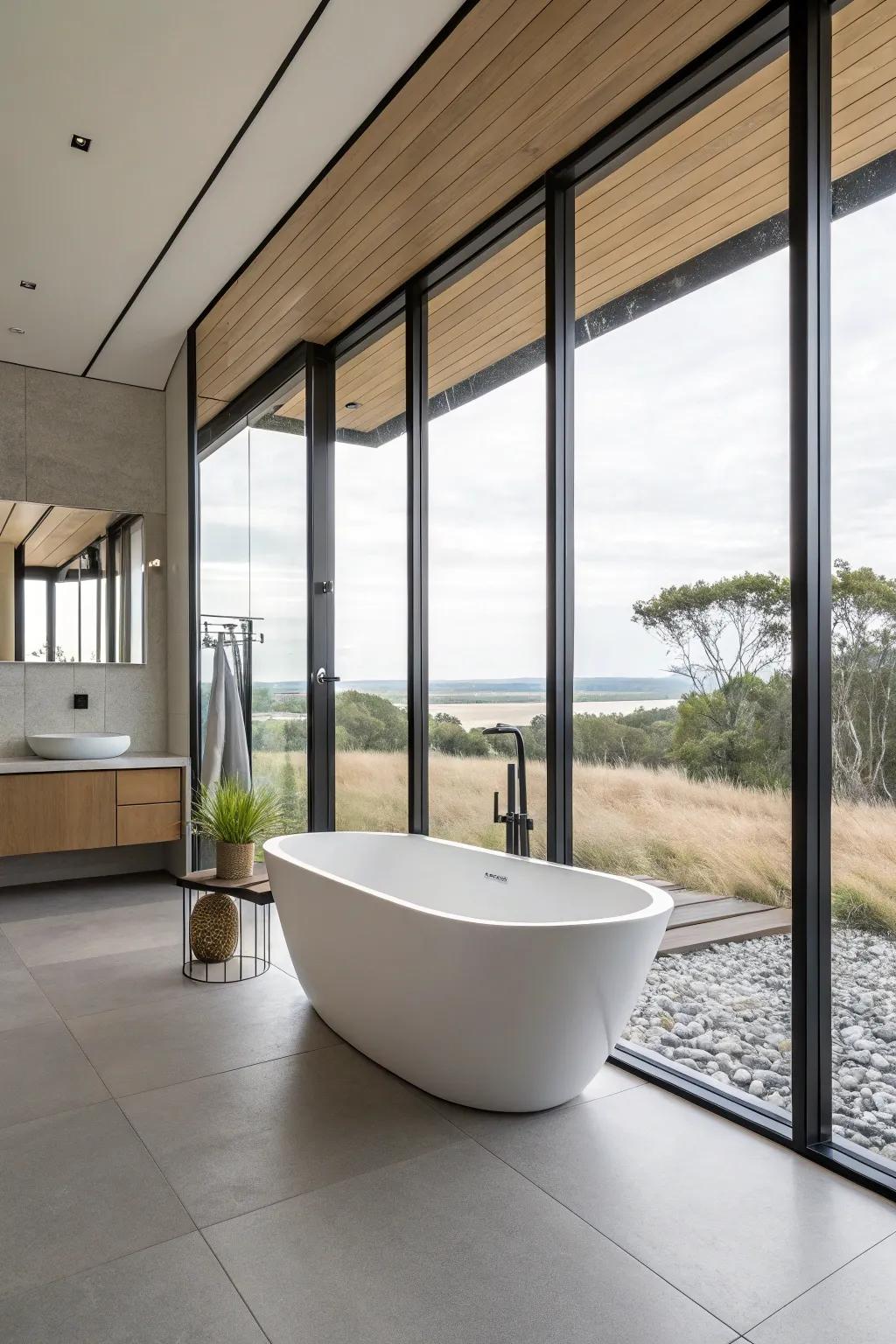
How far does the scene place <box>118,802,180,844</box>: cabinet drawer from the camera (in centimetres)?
466

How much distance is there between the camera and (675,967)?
8.00ft

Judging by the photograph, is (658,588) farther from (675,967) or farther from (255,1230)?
(255,1230)

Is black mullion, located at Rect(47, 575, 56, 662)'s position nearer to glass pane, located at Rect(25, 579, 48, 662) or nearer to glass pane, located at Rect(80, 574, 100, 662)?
glass pane, located at Rect(25, 579, 48, 662)

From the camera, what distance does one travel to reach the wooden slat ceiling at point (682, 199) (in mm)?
2047

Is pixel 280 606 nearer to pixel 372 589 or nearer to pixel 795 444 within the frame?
pixel 372 589

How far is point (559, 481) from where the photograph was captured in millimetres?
2758

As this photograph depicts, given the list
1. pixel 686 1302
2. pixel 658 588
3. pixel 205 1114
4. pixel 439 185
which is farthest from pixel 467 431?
pixel 686 1302

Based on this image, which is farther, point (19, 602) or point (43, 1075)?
point (19, 602)

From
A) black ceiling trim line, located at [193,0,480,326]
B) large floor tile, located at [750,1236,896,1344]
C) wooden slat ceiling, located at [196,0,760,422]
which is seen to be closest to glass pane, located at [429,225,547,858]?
wooden slat ceiling, located at [196,0,760,422]

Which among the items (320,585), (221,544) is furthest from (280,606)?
(221,544)

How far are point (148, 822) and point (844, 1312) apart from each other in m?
3.99

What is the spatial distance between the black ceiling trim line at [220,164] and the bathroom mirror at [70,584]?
0.94m

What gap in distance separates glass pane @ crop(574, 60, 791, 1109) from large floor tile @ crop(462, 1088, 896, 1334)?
0.72 ft

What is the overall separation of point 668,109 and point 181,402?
341cm
